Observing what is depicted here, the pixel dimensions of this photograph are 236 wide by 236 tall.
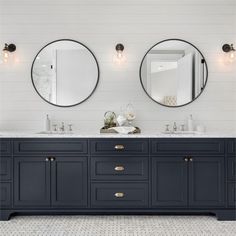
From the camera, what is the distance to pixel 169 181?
3.21 m

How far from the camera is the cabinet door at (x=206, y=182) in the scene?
320 centimetres

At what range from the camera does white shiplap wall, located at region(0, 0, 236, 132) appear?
3766 mm

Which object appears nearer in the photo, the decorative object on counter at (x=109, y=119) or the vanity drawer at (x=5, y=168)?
the vanity drawer at (x=5, y=168)

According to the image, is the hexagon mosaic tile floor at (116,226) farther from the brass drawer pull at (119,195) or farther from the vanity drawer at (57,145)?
the vanity drawer at (57,145)

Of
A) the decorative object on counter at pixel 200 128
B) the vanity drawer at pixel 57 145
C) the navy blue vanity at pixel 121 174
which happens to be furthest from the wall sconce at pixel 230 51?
the vanity drawer at pixel 57 145

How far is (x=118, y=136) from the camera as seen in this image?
3209 mm

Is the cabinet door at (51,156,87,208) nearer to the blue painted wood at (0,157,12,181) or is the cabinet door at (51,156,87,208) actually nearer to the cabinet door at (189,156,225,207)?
the blue painted wood at (0,157,12,181)

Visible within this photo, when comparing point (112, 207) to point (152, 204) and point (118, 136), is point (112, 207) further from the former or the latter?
point (118, 136)

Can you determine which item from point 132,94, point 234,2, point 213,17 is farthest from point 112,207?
point 234,2

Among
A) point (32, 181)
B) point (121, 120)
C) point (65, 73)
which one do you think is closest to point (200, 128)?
point (121, 120)

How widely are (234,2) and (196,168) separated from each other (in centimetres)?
220

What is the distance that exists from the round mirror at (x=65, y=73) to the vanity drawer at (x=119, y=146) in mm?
805

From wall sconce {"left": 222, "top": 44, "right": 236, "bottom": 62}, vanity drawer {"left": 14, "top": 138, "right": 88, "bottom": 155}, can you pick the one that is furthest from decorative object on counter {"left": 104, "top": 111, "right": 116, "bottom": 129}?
wall sconce {"left": 222, "top": 44, "right": 236, "bottom": 62}

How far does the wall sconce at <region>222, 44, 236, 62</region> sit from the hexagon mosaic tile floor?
197 cm
